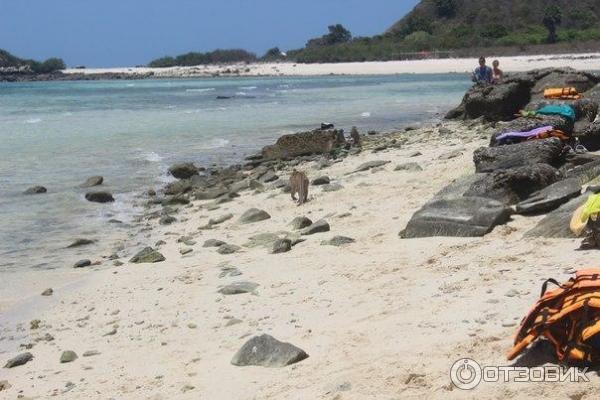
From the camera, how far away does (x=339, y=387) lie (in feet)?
13.4

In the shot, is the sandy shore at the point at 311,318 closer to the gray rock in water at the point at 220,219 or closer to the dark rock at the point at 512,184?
the dark rock at the point at 512,184

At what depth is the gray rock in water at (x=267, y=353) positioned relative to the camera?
467 cm

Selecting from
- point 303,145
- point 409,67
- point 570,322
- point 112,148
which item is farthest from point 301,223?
point 409,67

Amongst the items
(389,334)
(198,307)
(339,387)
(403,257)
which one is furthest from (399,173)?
(339,387)

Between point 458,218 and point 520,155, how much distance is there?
2.17 metres

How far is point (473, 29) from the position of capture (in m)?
106

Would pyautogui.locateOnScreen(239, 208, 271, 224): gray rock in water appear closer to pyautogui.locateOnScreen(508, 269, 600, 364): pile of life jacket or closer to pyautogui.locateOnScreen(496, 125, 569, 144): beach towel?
pyautogui.locateOnScreen(496, 125, 569, 144): beach towel

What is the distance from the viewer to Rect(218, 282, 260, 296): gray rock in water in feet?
21.4

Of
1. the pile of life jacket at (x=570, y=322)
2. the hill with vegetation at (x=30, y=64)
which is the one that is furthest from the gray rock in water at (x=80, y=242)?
the hill with vegetation at (x=30, y=64)

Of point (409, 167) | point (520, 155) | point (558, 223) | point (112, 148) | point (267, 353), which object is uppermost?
point (520, 155)

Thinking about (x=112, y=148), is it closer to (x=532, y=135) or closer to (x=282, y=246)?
(x=532, y=135)

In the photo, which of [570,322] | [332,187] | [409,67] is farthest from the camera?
[409,67]

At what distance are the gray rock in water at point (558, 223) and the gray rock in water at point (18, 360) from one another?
4.02 m

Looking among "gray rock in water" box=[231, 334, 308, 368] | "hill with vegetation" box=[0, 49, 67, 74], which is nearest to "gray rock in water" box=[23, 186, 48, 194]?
"gray rock in water" box=[231, 334, 308, 368]
